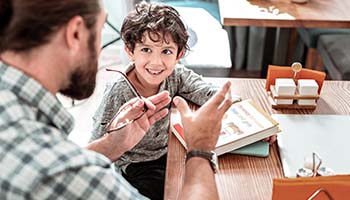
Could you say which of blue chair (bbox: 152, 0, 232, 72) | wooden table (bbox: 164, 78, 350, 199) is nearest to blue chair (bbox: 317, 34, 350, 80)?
blue chair (bbox: 152, 0, 232, 72)

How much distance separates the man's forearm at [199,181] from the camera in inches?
43.4

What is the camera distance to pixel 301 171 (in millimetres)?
1240

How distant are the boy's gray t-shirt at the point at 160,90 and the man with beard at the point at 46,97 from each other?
21.6 inches

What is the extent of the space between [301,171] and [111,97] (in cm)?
59

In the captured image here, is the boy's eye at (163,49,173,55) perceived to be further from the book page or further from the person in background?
the book page

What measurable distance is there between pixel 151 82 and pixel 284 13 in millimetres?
875

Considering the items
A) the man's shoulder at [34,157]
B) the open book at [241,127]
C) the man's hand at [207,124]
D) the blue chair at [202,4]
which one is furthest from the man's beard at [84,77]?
the blue chair at [202,4]

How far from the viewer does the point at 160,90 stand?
5.36 ft

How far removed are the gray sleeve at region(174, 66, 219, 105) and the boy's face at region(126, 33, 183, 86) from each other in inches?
3.2

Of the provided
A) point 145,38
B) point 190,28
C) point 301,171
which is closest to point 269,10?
point 190,28

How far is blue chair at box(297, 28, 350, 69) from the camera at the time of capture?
108 inches

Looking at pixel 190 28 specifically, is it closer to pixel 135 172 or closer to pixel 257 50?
pixel 257 50

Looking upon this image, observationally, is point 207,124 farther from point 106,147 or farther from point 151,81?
point 151,81

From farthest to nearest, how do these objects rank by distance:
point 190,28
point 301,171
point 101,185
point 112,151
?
point 190,28
point 112,151
point 301,171
point 101,185
